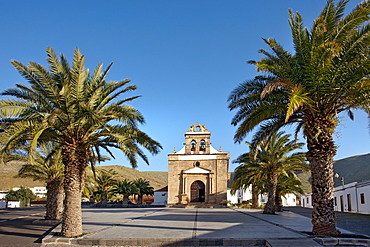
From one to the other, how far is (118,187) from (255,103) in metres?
34.5

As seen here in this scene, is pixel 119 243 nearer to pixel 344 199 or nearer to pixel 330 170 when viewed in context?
pixel 330 170

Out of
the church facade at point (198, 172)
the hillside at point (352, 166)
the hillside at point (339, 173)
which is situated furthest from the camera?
the hillside at point (352, 166)

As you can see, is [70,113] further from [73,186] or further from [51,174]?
[51,174]

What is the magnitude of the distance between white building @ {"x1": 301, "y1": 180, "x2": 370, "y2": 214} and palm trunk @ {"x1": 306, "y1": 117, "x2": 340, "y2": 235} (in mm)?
20073

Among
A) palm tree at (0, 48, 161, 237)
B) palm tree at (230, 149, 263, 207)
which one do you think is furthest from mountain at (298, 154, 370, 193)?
palm tree at (0, 48, 161, 237)

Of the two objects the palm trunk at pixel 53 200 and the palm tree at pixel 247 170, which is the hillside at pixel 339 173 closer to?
→ the palm tree at pixel 247 170

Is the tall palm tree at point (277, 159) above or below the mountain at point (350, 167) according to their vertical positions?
below

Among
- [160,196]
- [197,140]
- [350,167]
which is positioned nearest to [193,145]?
[197,140]

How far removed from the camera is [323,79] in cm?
1034

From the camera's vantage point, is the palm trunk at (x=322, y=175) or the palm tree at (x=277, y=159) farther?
the palm tree at (x=277, y=159)

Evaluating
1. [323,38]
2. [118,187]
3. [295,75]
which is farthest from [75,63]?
[118,187]

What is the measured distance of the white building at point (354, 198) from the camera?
27.7 m

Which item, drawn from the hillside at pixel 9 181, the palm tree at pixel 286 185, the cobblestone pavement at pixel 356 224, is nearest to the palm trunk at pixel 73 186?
the cobblestone pavement at pixel 356 224

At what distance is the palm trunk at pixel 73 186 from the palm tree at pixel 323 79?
6117 millimetres
